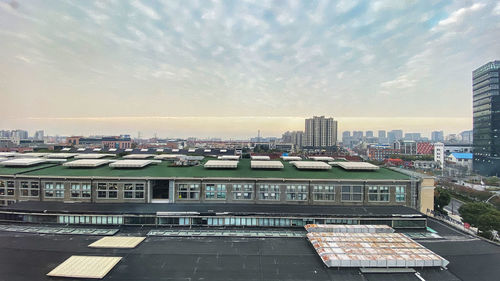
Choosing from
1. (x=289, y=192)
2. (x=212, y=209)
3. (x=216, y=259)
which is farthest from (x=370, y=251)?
(x=212, y=209)

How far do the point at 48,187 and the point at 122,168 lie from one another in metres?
10.9

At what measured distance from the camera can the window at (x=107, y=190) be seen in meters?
39.0

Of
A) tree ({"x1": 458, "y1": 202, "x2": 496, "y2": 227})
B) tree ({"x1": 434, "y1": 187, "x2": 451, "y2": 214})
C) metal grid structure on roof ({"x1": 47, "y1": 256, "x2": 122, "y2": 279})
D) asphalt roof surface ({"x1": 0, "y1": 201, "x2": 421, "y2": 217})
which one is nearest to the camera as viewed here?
metal grid structure on roof ({"x1": 47, "y1": 256, "x2": 122, "y2": 279})

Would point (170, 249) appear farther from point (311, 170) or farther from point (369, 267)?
point (311, 170)

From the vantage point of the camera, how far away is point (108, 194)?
3903 centimetres

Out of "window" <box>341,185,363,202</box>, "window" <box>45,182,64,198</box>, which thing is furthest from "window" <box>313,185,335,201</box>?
"window" <box>45,182,64,198</box>

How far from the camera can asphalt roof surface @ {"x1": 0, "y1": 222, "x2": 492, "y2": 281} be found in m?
20.3

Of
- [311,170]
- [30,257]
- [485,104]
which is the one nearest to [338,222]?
[311,170]

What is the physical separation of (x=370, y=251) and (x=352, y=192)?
Result: 1711cm

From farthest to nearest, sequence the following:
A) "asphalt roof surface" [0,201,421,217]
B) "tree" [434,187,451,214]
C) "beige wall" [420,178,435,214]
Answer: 1. "tree" [434,187,451,214]
2. "beige wall" [420,178,435,214]
3. "asphalt roof surface" [0,201,421,217]

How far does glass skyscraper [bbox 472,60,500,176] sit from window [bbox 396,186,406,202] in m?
102

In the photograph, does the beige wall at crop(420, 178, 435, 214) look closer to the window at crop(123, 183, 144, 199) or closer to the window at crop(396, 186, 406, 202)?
the window at crop(396, 186, 406, 202)

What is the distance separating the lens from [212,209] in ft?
112

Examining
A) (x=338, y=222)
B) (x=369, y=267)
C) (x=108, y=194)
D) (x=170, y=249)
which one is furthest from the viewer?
(x=108, y=194)
